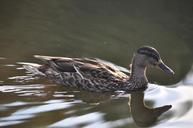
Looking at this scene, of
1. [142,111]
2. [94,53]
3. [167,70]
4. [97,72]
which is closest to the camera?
[142,111]

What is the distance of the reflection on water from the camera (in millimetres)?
7191

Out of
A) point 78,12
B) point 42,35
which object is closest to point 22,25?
point 42,35

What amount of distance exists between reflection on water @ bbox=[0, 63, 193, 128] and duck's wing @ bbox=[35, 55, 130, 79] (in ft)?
0.98

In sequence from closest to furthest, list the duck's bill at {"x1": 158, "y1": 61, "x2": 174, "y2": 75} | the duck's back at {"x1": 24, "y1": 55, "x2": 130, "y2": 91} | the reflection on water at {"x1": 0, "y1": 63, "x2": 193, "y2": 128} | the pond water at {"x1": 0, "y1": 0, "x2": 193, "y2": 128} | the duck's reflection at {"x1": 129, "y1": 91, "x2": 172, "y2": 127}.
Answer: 1. the reflection on water at {"x1": 0, "y1": 63, "x2": 193, "y2": 128}
2. the pond water at {"x1": 0, "y1": 0, "x2": 193, "y2": 128}
3. the duck's reflection at {"x1": 129, "y1": 91, "x2": 172, "y2": 127}
4. the duck's back at {"x1": 24, "y1": 55, "x2": 130, "y2": 91}
5. the duck's bill at {"x1": 158, "y1": 61, "x2": 174, "y2": 75}

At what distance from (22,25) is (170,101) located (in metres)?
3.87

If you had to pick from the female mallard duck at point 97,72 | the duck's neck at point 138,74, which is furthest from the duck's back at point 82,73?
the duck's neck at point 138,74

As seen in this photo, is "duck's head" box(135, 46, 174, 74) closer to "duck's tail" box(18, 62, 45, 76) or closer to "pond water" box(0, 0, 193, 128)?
"pond water" box(0, 0, 193, 128)

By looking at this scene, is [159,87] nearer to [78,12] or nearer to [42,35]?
[42,35]

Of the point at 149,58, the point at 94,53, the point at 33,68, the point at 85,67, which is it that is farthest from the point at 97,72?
the point at 94,53

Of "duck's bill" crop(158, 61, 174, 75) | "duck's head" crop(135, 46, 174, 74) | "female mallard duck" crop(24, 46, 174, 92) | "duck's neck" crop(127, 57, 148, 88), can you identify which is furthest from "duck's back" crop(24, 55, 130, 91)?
A: "duck's bill" crop(158, 61, 174, 75)

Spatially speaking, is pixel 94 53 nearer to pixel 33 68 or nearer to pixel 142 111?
pixel 33 68

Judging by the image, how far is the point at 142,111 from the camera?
26.2 ft

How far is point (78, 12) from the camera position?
12266mm

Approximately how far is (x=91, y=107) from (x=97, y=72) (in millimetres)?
887
